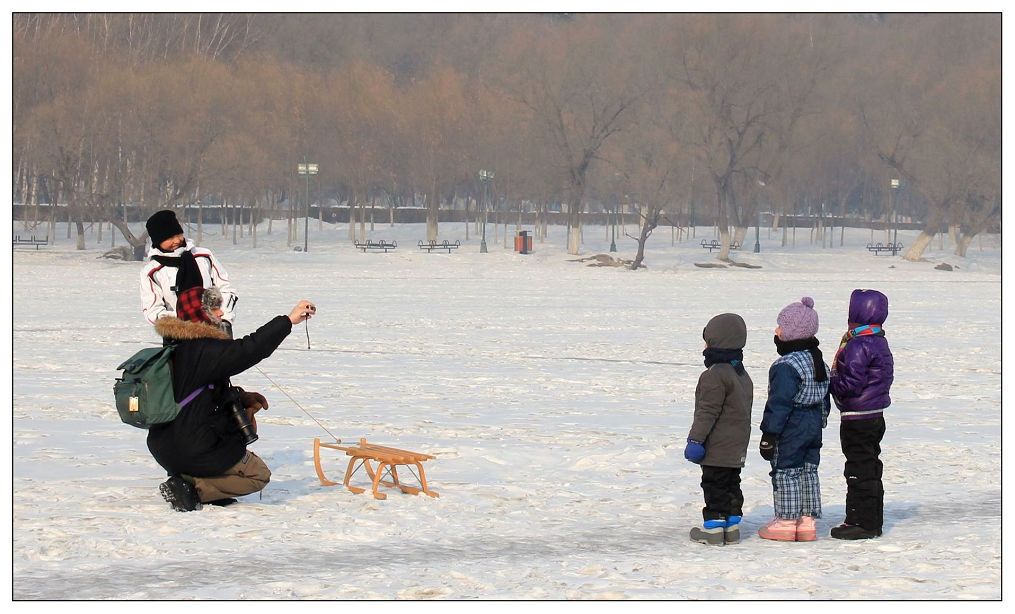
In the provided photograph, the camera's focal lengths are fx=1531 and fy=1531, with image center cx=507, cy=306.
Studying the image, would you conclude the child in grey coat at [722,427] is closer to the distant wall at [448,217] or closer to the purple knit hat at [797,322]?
the purple knit hat at [797,322]

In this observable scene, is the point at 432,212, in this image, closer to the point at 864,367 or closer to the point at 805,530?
the point at 805,530

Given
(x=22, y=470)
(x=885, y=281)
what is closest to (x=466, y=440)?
(x=22, y=470)

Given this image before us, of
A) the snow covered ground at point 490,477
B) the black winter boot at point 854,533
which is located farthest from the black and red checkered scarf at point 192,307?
the black winter boot at point 854,533

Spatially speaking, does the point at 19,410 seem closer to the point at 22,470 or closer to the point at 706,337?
the point at 22,470

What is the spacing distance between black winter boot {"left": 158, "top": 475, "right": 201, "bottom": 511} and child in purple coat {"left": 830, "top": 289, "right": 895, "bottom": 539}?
→ 11.0 feet

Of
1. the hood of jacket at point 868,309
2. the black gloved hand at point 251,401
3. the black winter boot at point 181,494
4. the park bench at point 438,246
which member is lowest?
the park bench at point 438,246

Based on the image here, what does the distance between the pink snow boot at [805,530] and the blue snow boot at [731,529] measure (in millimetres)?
319

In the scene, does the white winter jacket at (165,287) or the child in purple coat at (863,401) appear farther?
the white winter jacket at (165,287)

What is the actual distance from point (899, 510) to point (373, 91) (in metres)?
64.3

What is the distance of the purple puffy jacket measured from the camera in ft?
24.5

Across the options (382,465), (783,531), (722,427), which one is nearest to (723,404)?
(722,427)

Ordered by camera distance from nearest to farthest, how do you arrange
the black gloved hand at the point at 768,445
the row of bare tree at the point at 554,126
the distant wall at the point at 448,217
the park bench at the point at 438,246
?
the black gloved hand at the point at 768,445, the row of bare tree at the point at 554,126, the park bench at the point at 438,246, the distant wall at the point at 448,217

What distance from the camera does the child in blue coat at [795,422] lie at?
7.33 metres

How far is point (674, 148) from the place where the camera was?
59750 millimetres
